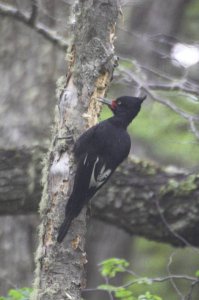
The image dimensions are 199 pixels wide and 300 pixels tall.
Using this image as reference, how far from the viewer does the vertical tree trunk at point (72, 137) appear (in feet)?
16.4

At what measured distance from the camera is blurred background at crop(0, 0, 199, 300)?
24.6ft

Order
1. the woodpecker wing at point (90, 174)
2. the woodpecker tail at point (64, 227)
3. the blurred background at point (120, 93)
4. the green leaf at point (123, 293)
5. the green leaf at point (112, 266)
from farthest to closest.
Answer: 1. the blurred background at point (120, 93)
2. the green leaf at point (112, 266)
3. the green leaf at point (123, 293)
4. the woodpecker wing at point (90, 174)
5. the woodpecker tail at point (64, 227)

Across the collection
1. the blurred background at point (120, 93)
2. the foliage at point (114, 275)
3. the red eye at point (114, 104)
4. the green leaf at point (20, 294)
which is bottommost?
the green leaf at point (20, 294)

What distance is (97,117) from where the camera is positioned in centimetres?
555

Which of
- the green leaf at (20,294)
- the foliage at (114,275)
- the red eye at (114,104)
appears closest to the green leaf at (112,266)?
the foliage at (114,275)

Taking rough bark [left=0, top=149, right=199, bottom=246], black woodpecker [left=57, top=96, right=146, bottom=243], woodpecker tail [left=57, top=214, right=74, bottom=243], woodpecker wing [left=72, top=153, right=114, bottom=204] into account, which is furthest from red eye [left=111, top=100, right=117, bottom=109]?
woodpecker tail [left=57, top=214, right=74, bottom=243]

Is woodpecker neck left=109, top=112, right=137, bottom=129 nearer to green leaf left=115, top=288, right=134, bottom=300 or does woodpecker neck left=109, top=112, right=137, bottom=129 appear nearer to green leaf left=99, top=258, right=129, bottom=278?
green leaf left=99, top=258, right=129, bottom=278

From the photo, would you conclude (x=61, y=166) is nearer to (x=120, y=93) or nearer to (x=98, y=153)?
(x=98, y=153)

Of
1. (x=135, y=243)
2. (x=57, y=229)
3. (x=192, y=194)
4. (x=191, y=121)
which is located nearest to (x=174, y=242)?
(x=192, y=194)

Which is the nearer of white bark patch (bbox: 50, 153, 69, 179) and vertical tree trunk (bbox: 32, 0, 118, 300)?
vertical tree trunk (bbox: 32, 0, 118, 300)

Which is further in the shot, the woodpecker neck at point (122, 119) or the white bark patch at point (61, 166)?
the woodpecker neck at point (122, 119)

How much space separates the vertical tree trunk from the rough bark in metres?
1.44

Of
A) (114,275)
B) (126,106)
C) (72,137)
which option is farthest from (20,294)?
(126,106)

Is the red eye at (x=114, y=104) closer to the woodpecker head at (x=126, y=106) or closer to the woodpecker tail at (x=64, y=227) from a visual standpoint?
the woodpecker head at (x=126, y=106)
